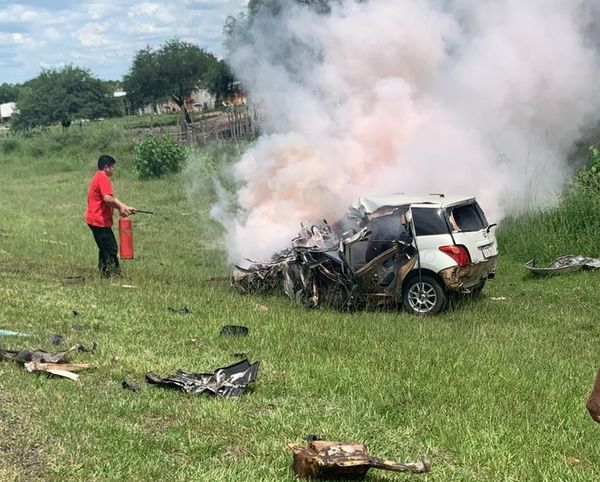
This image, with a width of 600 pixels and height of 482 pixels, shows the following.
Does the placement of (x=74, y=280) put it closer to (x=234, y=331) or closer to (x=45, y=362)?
(x=234, y=331)

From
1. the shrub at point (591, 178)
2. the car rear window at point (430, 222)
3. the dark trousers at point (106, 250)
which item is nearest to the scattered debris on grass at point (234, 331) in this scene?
the car rear window at point (430, 222)

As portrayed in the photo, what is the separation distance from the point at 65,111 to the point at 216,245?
5015 cm

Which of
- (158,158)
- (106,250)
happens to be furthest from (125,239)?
(158,158)

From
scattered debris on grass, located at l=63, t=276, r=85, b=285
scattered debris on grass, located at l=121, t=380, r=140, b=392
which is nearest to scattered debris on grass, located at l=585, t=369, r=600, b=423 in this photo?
scattered debris on grass, located at l=121, t=380, r=140, b=392

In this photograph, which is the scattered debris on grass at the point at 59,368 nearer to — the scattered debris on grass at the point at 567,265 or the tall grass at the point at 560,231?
the scattered debris on grass at the point at 567,265

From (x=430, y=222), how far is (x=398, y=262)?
720 millimetres

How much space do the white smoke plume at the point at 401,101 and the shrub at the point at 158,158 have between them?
14515 mm

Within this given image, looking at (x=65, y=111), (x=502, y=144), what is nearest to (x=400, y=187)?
(x=502, y=144)

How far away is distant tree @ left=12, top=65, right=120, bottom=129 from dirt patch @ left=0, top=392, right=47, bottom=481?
59316 mm

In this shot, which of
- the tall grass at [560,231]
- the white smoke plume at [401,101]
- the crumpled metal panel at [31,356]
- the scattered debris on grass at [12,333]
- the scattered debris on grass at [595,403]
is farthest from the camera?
the tall grass at [560,231]

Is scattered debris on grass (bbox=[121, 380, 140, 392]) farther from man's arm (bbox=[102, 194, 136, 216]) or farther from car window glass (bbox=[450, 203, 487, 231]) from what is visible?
man's arm (bbox=[102, 194, 136, 216])

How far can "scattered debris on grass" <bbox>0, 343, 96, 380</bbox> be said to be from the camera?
5992 mm

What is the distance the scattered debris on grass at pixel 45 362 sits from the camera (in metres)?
5.99

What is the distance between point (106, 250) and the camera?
11.9m
